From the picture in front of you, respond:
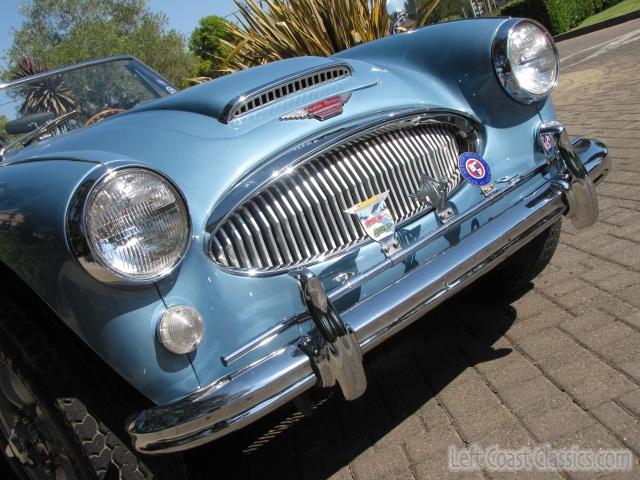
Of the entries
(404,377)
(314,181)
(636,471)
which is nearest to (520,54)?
(314,181)

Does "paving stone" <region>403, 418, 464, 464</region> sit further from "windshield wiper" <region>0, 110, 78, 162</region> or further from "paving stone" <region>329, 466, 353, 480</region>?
"windshield wiper" <region>0, 110, 78, 162</region>

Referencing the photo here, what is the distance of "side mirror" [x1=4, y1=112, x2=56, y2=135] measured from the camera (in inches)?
117

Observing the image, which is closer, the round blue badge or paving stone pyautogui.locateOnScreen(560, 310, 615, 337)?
the round blue badge

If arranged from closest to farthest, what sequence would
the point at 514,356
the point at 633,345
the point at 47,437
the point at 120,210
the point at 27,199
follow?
1. the point at 120,210
2. the point at 27,199
3. the point at 47,437
4. the point at 633,345
5. the point at 514,356

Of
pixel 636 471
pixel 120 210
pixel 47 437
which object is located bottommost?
pixel 636 471

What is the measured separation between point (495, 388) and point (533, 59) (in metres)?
1.28

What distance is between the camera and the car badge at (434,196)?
6.86 ft

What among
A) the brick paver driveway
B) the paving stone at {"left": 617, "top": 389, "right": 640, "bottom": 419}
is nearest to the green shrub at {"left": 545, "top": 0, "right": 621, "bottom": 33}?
the brick paver driveway

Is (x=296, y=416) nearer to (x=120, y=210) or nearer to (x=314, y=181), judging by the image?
(x=314, y=181)

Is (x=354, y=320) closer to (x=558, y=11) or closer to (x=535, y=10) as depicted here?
(x=558, y=11)

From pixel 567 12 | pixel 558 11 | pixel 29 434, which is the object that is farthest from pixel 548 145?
pixel 567 12

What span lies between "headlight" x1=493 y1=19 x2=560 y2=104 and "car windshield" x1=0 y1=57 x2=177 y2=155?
1.75 m

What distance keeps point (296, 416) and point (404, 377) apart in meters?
0.44

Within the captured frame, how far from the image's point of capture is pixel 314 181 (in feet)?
6.41
